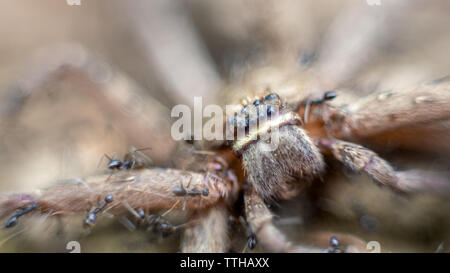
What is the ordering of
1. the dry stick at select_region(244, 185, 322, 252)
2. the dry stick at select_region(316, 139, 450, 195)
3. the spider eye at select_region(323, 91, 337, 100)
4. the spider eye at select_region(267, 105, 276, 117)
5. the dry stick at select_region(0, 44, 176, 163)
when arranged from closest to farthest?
the dry stick at select_region(244, 185, 322, 252), the dry stick at select_region(316, 139, 450, 195), the spider eye at select_region(267, 105, 276, 117), the spider eye at select_region(323, 91, 337, 100), the dry stick at select_region(0, 44, 176, 163)

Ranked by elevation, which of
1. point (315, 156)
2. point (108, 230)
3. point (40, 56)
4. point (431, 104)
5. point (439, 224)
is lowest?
point (108, 230)

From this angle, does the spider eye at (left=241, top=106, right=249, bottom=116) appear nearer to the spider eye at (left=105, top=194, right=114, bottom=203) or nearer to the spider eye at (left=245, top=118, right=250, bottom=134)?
the spider eye at (left=245, top=118, right=250, bottom=134)

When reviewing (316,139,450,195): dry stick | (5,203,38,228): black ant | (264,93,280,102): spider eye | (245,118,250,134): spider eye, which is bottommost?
(5,203,38,228): black ant

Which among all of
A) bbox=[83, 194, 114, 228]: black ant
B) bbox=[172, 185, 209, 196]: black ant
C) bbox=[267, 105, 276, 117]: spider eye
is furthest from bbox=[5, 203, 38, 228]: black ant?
bbox=[267, 105, 276, 117]: spider eye
